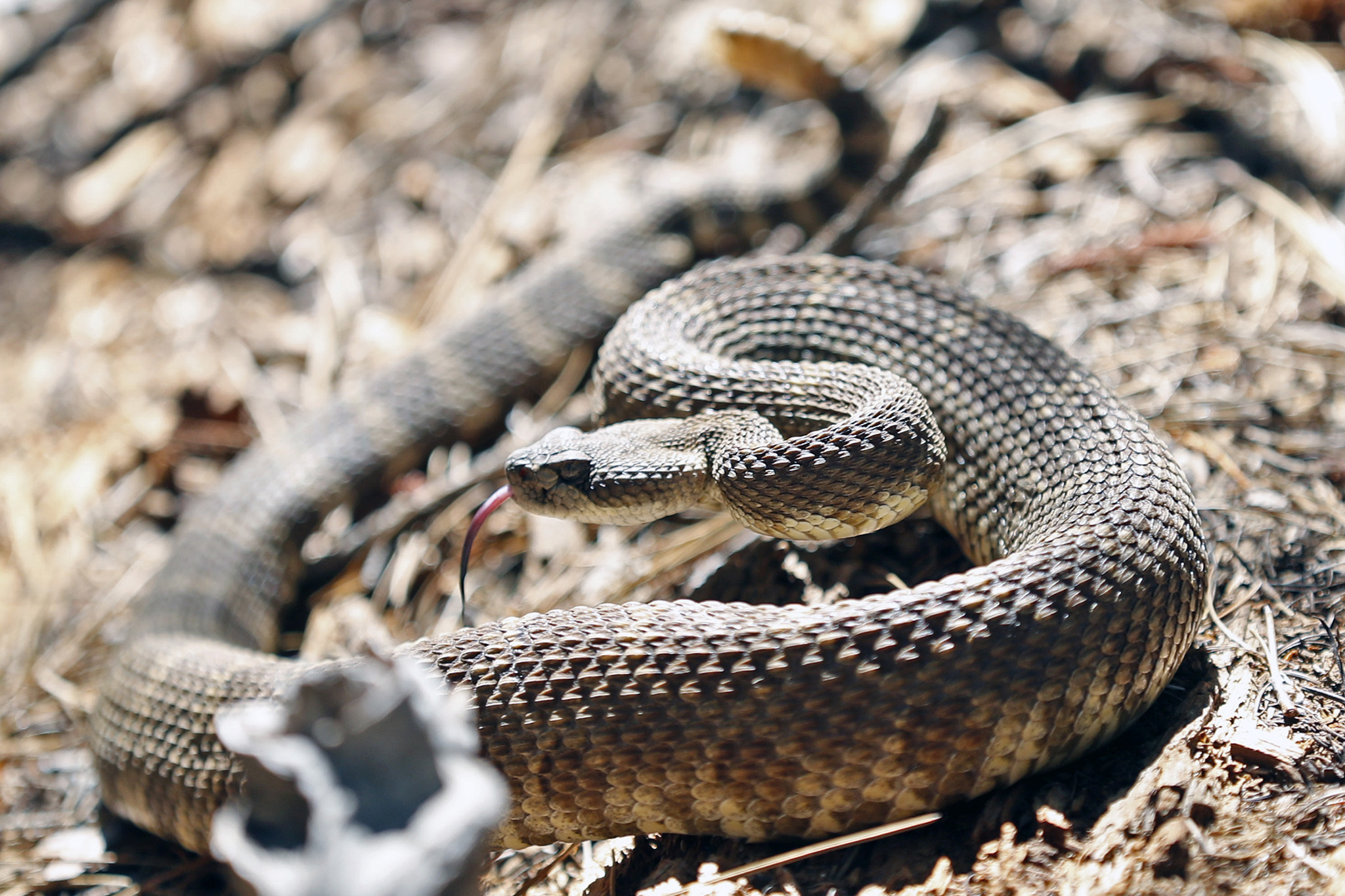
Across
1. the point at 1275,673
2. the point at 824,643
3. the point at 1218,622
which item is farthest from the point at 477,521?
the point at 1275,673

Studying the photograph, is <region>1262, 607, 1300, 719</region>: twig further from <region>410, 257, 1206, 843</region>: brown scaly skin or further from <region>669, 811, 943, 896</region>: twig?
<region>669, 811, 943, 896</region>: twig

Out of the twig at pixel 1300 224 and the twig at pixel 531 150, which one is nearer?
the twig at pixel 1300 224

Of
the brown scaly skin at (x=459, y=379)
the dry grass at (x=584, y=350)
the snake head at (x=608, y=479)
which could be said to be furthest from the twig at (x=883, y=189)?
the snake head at (x=608, y=479)

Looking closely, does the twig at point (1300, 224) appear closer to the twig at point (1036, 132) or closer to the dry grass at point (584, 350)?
the dry grass at point (584, 350)

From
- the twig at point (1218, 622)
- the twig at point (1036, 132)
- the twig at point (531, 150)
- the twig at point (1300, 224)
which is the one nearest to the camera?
the twig at point (1218, 622)

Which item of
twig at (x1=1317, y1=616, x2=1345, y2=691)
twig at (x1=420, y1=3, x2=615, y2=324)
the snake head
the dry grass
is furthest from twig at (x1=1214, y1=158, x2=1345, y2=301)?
twig at (x1=420, y1=3, x2=615, y2=324)

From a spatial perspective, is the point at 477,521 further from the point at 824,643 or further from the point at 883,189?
the point at 883,189
